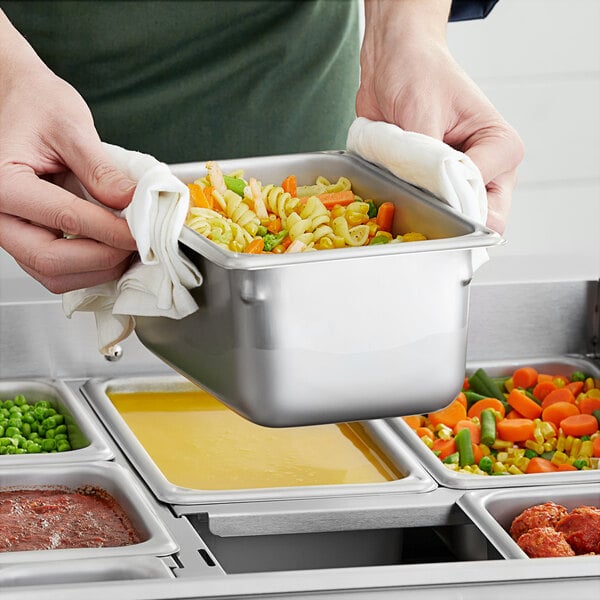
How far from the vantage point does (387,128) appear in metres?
1.42

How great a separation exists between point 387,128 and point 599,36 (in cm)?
324

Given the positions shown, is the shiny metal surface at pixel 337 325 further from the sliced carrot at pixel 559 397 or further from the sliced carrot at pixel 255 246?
the sliced carrot at pixel 559 397

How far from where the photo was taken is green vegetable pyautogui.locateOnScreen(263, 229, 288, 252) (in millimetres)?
1272

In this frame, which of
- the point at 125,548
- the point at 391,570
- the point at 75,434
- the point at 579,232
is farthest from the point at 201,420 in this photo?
the point at 579,232

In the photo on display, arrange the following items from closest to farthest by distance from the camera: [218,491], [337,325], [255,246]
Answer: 1. [337,325]
2. [255,246]
3. [218,491]

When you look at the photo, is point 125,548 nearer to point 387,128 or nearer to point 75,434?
point 75,434

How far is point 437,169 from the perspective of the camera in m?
1.25

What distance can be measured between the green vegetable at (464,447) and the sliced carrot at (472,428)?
4 cm

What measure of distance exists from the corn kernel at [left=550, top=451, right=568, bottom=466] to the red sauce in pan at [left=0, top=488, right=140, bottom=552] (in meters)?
0.64

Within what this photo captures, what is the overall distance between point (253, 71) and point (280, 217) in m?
0.94

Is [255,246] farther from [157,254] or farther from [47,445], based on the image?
[47,445]

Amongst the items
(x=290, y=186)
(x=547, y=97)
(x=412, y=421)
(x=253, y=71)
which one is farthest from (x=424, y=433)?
(x=547, y=97)

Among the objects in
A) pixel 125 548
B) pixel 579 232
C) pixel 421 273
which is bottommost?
pixel 579 232

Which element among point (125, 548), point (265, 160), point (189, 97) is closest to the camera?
point (125, 548)
